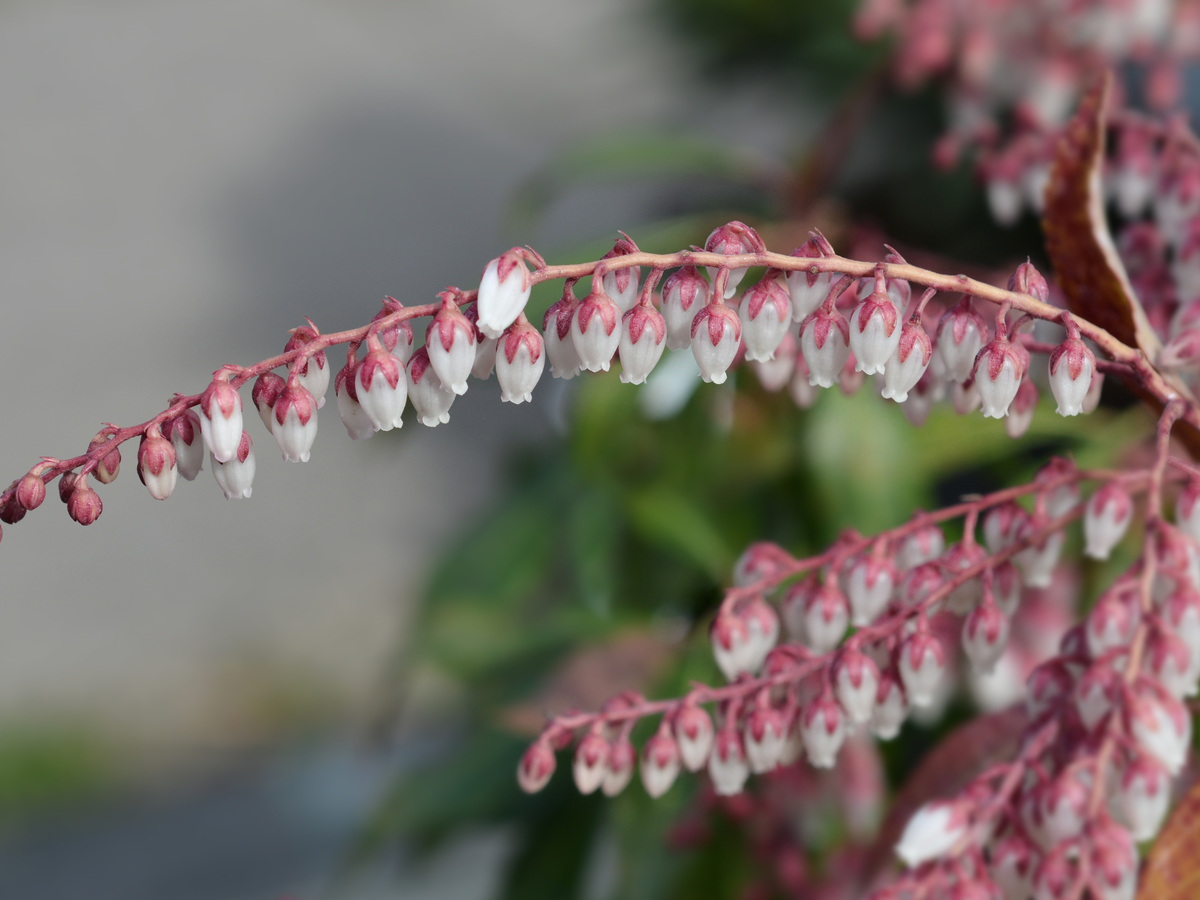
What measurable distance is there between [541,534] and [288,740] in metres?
1.66

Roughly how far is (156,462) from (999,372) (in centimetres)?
26

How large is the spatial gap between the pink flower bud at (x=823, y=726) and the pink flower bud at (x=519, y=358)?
15cm

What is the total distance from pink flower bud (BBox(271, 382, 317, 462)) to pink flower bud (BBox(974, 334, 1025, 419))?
0.21 m

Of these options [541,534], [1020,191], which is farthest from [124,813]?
[1020,191]

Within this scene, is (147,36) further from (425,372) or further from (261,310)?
(425,372)

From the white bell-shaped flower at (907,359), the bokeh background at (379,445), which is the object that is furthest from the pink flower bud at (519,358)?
the bokeh background at (379,445)

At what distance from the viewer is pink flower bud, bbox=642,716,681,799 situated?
403 millimetres

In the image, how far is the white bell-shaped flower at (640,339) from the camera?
1.20ft

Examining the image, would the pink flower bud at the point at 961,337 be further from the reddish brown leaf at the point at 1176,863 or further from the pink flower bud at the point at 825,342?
the reddish brown leaf at the point at 1176,863

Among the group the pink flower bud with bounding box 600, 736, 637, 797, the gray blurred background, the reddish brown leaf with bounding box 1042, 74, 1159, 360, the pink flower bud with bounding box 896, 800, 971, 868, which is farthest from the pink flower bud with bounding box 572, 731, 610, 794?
the gray blurred background

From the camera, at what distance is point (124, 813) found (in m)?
2.26

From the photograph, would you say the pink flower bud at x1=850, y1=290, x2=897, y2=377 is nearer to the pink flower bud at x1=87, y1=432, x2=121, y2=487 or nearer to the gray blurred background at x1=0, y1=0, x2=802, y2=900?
the pink flower bud at x1=87, y1=432, x2=121, y2=487

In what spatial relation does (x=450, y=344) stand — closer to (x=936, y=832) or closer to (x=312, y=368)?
(x=312, y=368)

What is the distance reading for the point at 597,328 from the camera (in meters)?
0.35
